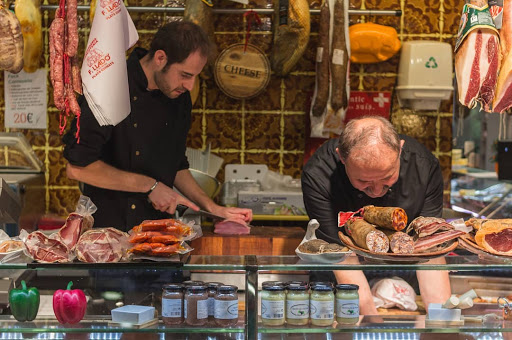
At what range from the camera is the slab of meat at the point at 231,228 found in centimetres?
403

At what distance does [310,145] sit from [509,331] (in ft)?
12.0

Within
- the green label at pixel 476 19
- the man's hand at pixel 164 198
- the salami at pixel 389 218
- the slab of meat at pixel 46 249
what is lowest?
the man's hand at pixel 164 198

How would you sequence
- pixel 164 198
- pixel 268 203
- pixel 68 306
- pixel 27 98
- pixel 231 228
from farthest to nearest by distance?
pixel 27 98
pixel 268 203
pixel 231 228
pixel 164 198
pixel 68 306

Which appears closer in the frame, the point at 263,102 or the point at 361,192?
the point at 361,192

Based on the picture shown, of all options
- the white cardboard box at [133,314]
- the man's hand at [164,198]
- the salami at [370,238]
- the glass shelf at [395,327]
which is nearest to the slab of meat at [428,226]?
the salami at [370,238]

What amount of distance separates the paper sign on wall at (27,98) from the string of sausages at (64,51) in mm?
3331

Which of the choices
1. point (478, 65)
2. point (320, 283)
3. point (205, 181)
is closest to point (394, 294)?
point (320, 283)

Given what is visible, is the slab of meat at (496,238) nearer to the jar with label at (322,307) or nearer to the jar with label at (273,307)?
the jar with label at (322,307)

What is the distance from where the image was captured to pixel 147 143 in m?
3.80

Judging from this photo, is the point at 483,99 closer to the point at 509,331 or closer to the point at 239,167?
the point at 509,331

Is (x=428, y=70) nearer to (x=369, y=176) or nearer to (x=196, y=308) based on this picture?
(x=369, y=176)

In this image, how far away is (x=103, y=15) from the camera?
2756 millimetres

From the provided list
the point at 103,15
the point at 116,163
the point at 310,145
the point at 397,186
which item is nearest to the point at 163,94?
the point at 116,163

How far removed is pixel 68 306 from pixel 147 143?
1.65 m
